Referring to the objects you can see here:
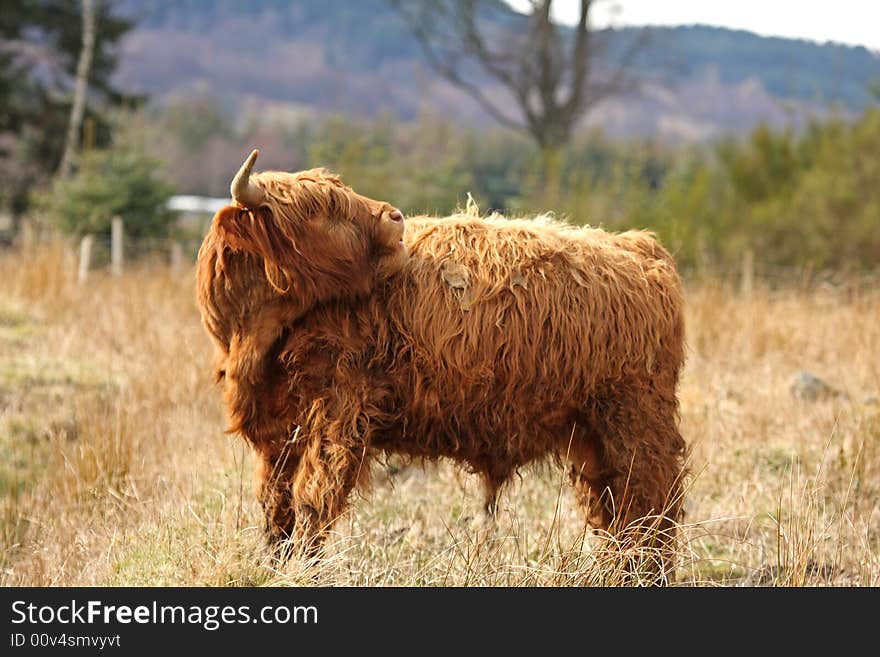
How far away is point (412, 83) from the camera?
361 feet

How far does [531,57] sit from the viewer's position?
80.3 feet

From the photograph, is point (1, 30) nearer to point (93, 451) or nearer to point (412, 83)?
point (93, 451)

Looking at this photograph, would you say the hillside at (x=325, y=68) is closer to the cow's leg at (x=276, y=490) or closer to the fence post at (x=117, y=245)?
the fence post at (x=117, y=245)

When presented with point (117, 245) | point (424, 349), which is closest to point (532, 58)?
point (117, 245)

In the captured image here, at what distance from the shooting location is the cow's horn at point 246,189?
11.3 feet

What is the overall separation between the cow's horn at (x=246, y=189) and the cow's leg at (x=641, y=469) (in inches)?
62.1

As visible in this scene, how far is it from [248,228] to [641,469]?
1808 mm

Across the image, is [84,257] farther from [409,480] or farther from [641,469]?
[641,469]

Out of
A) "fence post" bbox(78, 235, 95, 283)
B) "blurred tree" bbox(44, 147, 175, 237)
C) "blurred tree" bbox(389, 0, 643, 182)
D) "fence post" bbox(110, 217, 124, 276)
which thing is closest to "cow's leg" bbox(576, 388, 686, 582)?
"fence post" bbox(78, 235, 95, 283)

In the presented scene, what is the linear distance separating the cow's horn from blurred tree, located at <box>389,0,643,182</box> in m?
20.5

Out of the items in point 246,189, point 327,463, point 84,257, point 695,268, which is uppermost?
point 246,189

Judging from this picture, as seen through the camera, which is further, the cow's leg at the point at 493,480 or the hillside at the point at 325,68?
the hillside at the point at 325,68

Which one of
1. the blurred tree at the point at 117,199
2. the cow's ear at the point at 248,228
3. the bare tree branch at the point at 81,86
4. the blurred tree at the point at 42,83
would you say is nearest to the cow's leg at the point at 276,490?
the cow's ear at the point at 248,228

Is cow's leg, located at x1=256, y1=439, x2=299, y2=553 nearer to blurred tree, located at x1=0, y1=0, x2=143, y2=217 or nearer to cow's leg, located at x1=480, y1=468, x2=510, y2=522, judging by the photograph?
cow's leg, located at x1=480, y1=468, x2=510, y2=522
